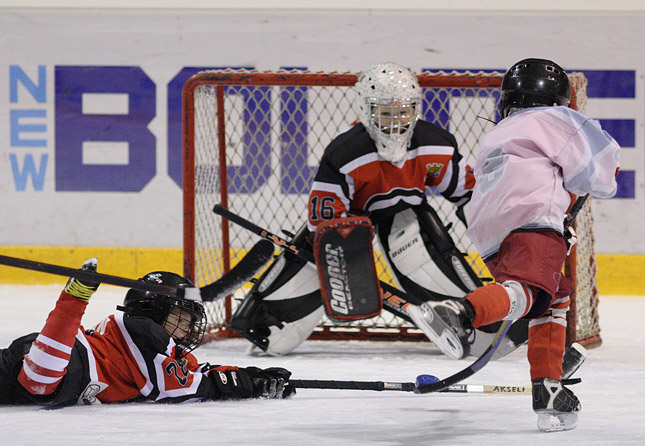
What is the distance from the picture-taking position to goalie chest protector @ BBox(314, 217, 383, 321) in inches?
130

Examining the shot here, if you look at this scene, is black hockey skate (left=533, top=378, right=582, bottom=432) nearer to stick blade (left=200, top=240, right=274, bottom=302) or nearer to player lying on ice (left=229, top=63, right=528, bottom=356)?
player lying on ice (left=229, top=63, right=528, bottom=356)

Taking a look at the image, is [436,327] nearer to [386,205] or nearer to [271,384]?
[271,384]

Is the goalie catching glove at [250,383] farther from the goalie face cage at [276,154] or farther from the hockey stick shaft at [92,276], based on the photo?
the goalie face cage at [276,154]

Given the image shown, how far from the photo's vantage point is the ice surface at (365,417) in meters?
2.06

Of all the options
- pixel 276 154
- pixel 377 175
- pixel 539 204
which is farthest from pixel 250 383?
pixel 276 154

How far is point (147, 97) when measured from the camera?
5.06 metres

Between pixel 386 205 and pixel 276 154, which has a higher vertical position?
pixel 276 154

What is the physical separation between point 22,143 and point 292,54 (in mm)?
1485

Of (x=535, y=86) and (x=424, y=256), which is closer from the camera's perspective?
(x=535, y=86)

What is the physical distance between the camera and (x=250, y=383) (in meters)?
2.51

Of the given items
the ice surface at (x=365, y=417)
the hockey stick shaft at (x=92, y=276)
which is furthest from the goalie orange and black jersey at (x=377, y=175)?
the hockey stick shaft at (x=92, y=276)

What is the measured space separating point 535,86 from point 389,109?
115cm

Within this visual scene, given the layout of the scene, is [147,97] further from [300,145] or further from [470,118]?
[470,118]

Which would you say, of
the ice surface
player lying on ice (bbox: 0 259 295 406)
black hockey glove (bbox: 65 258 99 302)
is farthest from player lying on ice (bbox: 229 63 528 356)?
black hockey glove (bbox: 65 258 99 302)
